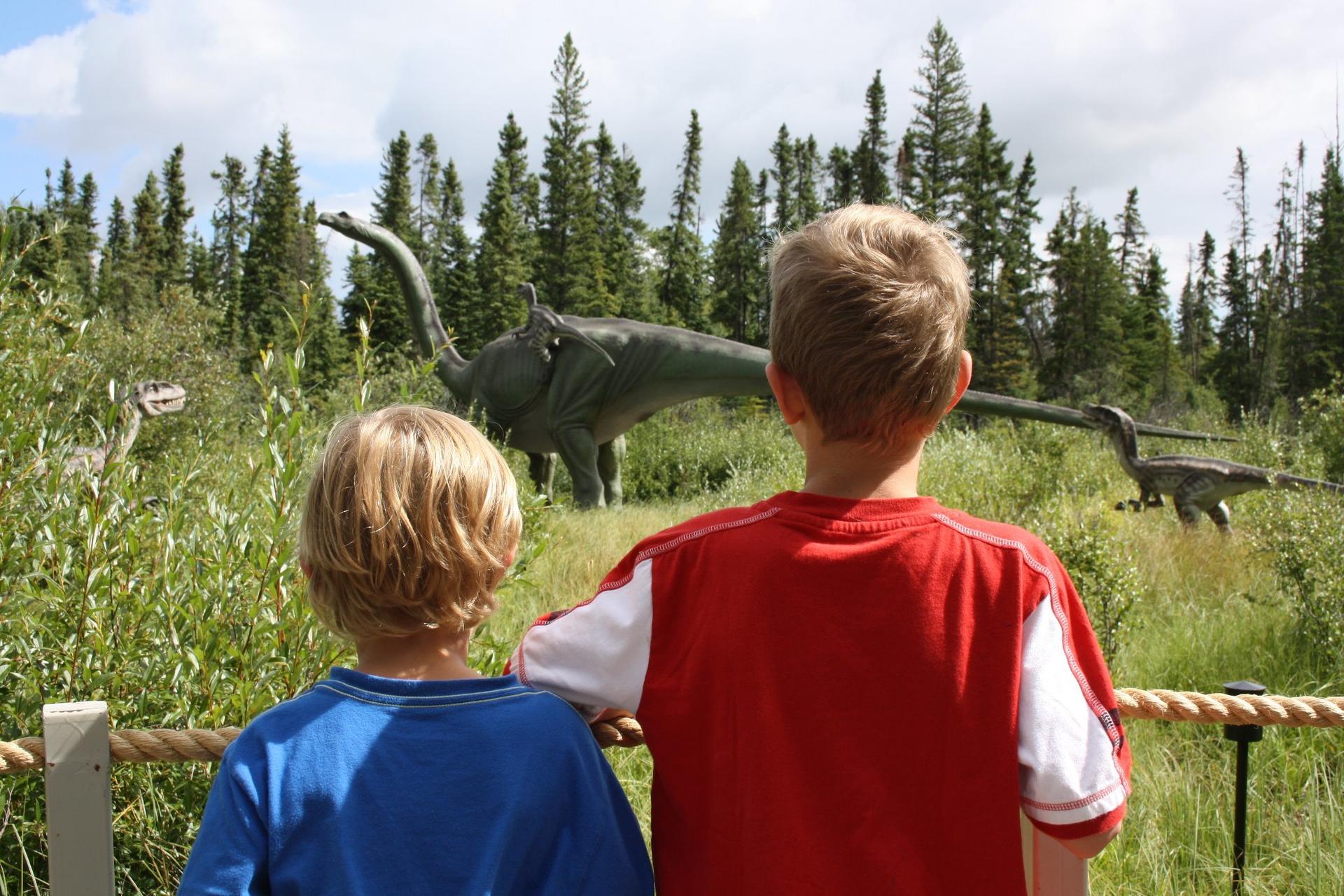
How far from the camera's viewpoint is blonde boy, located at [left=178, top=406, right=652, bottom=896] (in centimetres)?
103

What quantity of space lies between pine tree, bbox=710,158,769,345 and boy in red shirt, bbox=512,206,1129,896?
36814 mm

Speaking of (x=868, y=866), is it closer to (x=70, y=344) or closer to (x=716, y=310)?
(x=70, y=344)

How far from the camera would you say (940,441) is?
1268 centimetres

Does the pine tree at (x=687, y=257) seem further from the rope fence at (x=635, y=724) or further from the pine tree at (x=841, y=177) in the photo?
the rope fence at (x=635, y=724)

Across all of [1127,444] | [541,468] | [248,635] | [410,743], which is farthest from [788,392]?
[541,468]

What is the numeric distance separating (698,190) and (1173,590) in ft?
125

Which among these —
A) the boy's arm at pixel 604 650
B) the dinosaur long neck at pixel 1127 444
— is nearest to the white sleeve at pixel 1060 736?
the boy's arm at pixel 604 650

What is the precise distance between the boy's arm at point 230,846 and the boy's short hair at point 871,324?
27.6 inches

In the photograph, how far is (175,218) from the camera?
140 ft

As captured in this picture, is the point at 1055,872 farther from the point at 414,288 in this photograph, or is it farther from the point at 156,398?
the point at 414,288

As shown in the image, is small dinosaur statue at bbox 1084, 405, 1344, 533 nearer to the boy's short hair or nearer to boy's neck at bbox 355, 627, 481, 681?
the boy's short hair

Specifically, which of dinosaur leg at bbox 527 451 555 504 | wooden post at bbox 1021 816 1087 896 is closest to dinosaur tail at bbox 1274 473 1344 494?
dinosaur leg at bbox 527 451 555 504

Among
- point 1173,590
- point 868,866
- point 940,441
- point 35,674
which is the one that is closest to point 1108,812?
point 868,866

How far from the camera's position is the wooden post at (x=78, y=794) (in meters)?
1.34
